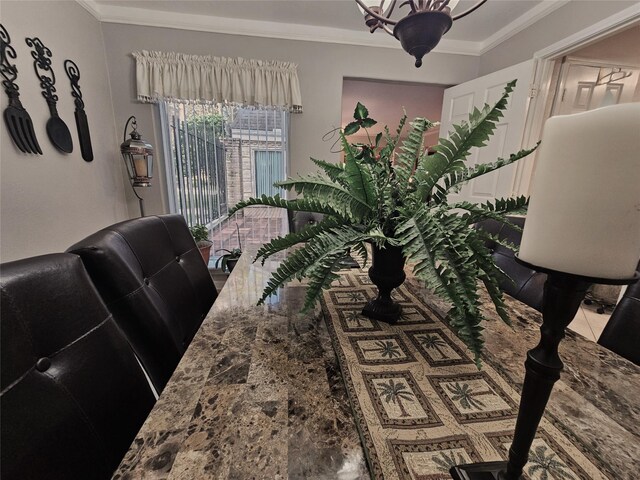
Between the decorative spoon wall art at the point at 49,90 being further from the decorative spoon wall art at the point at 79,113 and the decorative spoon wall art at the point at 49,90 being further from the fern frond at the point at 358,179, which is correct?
the fern frond at the point at 358,179

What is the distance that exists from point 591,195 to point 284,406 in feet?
1.78

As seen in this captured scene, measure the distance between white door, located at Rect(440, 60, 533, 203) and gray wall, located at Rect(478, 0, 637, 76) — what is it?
247mm

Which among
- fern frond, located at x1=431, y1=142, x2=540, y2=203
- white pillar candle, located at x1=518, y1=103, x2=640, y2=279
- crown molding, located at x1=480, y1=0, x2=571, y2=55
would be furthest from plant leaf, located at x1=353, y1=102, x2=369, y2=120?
crown molding, located at x1=480, y1=0, x2=571, y2=55

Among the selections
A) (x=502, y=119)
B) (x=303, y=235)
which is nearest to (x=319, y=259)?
(x=303, y=235)

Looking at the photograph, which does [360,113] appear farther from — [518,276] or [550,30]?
[550,30]

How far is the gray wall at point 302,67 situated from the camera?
2.44 m

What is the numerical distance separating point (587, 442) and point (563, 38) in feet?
9.32

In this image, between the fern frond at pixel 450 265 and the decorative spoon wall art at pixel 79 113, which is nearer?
the fern frond at pixel 450 265

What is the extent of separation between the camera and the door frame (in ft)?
6.13

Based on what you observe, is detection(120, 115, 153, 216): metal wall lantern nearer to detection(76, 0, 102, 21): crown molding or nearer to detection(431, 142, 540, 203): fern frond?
detection(76, 0, 102, 21): crown molding

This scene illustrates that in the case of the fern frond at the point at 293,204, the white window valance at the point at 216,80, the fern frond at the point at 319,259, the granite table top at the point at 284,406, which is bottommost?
the granite table top at the point at 284,406

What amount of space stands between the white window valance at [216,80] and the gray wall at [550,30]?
6.45 ft

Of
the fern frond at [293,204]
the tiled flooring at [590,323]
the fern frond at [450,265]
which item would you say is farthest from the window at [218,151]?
the tiled flooring at [590,323]

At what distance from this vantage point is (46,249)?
1.83 metres
